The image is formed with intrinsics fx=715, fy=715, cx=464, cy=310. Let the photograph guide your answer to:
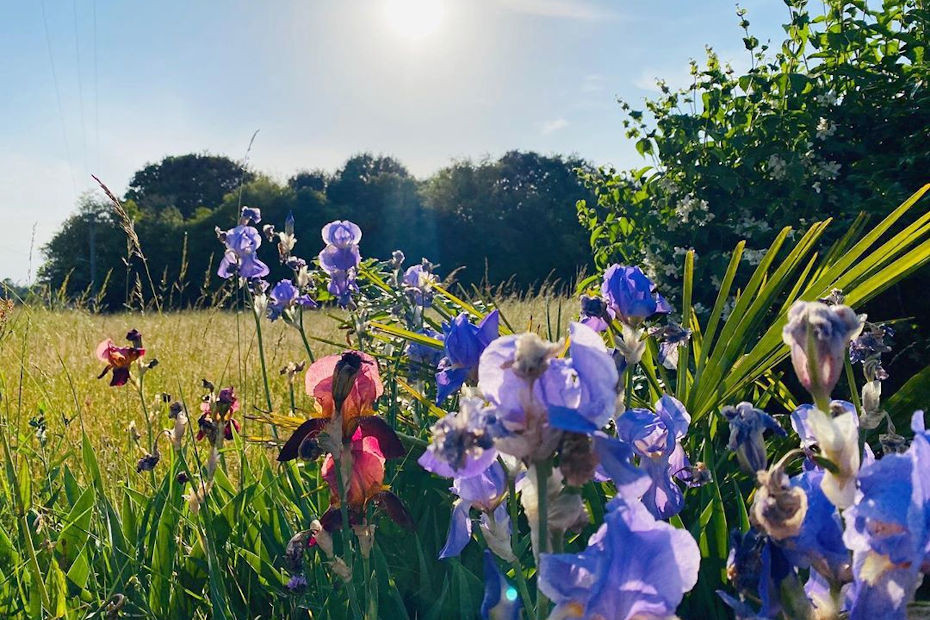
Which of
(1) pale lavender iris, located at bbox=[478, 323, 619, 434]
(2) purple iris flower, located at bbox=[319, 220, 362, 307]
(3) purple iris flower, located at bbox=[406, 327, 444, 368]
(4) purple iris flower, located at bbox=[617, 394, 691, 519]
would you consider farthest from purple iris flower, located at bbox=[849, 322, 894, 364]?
(2) purple iris flower, located at bbox=[319, 220, 362, 307]

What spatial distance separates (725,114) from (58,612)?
115 inches

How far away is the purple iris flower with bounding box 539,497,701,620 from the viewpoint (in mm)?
480

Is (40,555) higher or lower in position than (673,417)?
lower

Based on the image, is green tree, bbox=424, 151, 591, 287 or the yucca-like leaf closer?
the yucca-like leaf

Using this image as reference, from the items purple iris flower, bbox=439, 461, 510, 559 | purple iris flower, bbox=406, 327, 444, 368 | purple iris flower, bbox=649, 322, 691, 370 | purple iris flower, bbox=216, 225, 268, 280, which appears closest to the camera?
purple iris flower, bbox=439, 461, 510, 559

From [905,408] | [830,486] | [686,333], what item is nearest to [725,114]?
[905,408]

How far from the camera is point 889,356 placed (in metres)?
2.48

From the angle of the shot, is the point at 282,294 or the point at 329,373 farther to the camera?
the point at 282,294

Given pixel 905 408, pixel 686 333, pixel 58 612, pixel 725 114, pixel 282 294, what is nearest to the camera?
pixel 58 612

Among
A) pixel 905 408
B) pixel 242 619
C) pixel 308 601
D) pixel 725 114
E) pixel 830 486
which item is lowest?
pixel 242 619

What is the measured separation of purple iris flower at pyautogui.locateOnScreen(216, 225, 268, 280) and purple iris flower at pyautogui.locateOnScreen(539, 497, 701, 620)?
1886mm

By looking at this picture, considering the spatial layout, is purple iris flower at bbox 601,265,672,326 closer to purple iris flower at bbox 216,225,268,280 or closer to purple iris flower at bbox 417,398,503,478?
purple iris flower at bbox 417,398,503,478

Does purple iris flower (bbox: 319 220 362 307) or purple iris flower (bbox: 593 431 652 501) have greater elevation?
purple iris flower (bbox: 319 220 362 307)

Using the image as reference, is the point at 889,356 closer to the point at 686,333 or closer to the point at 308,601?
the point at 686,333
